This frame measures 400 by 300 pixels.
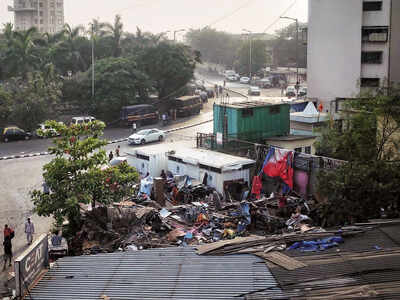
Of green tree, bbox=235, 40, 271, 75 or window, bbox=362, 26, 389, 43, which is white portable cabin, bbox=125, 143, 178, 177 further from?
green tree, bbox=235, 40, 271, 75

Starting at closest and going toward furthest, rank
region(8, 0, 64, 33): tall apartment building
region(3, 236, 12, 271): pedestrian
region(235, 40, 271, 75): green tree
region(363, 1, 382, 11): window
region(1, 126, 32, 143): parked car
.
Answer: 1. region(3, 236, 12, 271): pedestrian
2. region(1, 126, 32, 143): parked car
3. region(363, 1, 382, 11): window
4. region(235, 40, 271, 75): green tree
5. region(8, 0, 64, 33): tall apartment building

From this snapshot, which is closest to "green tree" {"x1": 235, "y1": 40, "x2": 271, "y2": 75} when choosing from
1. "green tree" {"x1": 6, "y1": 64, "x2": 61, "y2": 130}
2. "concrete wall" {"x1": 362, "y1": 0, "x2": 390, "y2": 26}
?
"concrete wall" {"x1": 362, "y1": 0, "x2": 390, "y2": 26}

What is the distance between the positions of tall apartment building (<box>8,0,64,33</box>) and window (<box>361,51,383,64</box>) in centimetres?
9387

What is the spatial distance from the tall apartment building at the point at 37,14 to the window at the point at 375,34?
93765mm

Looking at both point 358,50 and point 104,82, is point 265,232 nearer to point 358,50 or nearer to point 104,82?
point 358,50

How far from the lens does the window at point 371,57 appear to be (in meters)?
43.3

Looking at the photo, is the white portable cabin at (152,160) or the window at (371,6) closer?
the white portable cabin at (152,160)

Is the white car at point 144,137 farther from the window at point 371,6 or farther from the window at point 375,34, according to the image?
the window at point 371,6

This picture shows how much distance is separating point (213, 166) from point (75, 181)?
7.15 meters

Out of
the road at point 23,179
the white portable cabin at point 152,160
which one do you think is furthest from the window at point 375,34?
the white portable cabin at point 152,160

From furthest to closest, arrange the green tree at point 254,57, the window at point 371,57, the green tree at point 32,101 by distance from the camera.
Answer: the green tree at point 254,57 → the window at point 371,57 → the green tree at point 32,101

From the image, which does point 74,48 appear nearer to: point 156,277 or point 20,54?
point 20,54

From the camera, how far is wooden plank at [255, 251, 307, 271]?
37.0 ft

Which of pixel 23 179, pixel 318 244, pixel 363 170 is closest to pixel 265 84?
pixel 23 179
